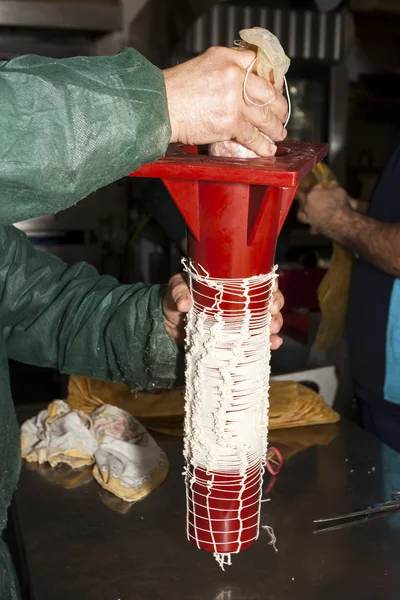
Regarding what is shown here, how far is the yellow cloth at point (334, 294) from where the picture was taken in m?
2.12

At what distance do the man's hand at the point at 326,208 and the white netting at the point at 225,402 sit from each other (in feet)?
3.57

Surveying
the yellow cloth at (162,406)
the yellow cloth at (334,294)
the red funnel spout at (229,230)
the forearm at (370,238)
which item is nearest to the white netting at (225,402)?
the red funnel spout at (229,230)

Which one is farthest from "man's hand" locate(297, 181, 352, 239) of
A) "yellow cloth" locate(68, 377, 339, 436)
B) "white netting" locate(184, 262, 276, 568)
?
"white netting" locate(184, 262, 276, 568)

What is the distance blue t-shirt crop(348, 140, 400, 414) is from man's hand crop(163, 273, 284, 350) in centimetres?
95

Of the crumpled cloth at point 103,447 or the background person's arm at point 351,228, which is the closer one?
the crumpled cloth at point 103,447

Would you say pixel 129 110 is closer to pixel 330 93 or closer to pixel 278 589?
pixel 278 589

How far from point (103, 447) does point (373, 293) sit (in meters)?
0.92

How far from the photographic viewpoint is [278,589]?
3.66 feet

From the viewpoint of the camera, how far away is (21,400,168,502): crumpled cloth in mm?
1398

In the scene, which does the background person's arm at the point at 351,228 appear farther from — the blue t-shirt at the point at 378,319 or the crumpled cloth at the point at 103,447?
the crumpled cloth at the point at 103,447

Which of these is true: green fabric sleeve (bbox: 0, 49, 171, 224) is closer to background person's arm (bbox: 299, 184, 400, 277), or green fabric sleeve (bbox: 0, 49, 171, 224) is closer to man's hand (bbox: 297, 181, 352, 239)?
background person's arm (bbox: 299, 184, 400, 277)

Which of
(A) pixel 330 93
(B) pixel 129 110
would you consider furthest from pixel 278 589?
(A) pixel 330 93

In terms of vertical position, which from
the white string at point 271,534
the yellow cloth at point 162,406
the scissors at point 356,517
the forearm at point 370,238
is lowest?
the yellow cloth at point 162,406

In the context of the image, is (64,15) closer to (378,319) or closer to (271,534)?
(378,319)
